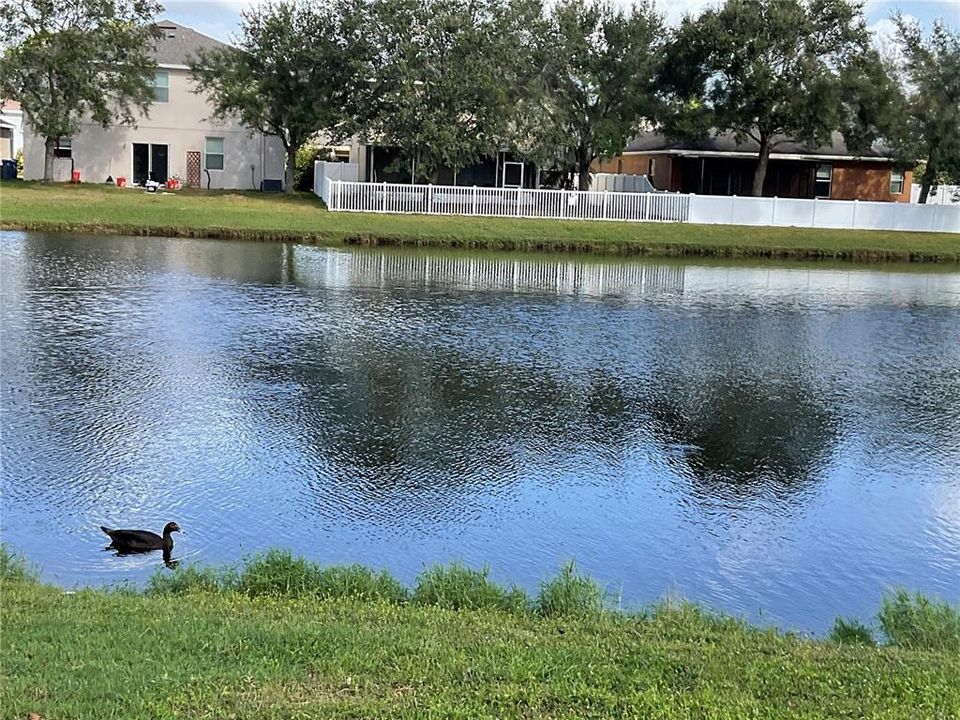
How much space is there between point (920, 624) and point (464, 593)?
2.76 meters

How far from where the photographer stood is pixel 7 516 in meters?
8.62

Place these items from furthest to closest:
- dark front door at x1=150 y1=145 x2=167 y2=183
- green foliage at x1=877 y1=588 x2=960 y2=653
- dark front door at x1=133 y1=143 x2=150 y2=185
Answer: dark front door at x1=150 y1=145 x2=167 y2=183 < dark front door at x1=133 y1=143 x2=150 y2=185 < green foliage at x1=877 y1=588 x2=960 y2=653

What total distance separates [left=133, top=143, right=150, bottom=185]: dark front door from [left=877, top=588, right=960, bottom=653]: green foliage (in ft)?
138

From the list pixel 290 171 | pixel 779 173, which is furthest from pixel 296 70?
pixel 779 173

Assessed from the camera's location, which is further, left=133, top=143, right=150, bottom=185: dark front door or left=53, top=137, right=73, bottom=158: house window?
left=133, top=143, right=150, bottom=185: dark front door

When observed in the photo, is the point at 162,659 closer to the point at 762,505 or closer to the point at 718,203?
the point at 762,505

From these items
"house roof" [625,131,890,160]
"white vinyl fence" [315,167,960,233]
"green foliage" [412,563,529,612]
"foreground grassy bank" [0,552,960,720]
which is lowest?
"green foliage" [412,563,529,612]

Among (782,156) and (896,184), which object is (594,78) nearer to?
(782,156)

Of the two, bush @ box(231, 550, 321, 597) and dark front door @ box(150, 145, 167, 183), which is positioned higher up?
dark front door @ box(150, 145, 167, 183)

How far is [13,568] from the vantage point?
7258 millimetres

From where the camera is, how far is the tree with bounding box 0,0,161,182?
3938 cm

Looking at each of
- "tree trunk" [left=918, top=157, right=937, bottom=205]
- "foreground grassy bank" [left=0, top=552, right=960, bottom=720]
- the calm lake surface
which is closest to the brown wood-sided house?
"tree trunk" [left=918, top=157, right=937, bottom=205]

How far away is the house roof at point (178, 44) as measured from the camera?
44656mm

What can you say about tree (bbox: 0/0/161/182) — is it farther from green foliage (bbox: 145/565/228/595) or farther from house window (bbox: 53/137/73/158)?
green foliage (bbox: 145/565/228/595)
